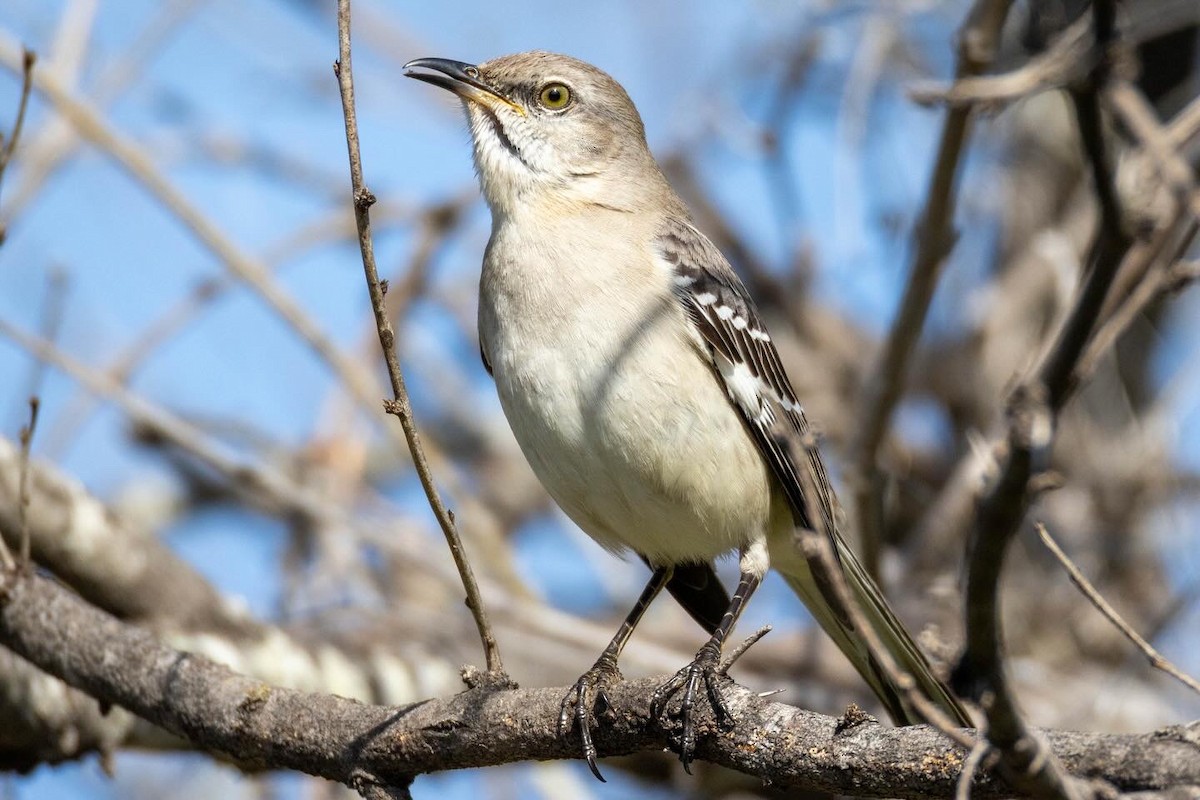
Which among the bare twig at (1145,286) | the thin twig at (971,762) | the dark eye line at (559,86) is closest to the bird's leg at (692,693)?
the thin twig at (971,762)

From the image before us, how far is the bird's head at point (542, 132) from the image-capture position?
4809 mm

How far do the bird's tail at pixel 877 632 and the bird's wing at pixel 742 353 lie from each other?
0.15 metres

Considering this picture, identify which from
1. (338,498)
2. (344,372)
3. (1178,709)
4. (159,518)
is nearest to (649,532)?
(344,372)

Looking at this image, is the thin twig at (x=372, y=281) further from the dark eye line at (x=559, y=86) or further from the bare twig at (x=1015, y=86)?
the dark eye line at (x=559, y=86)

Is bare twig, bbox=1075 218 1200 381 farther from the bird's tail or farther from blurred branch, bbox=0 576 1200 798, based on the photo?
the bird's tail

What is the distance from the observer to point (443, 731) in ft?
11.4

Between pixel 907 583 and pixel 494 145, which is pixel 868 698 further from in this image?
pixel 494 145

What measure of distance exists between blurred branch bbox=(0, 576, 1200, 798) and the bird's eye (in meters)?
2.47

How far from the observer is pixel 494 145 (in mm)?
4910

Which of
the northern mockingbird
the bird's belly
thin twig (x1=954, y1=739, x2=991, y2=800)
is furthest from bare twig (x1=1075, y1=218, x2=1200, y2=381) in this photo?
the bird's belly

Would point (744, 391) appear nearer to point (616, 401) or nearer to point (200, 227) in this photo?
point (616, 401)

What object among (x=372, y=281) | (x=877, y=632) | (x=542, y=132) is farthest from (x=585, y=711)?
(x=542, y=132)

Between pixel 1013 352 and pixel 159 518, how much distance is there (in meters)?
5.39

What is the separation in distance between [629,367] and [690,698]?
1.26 metres
